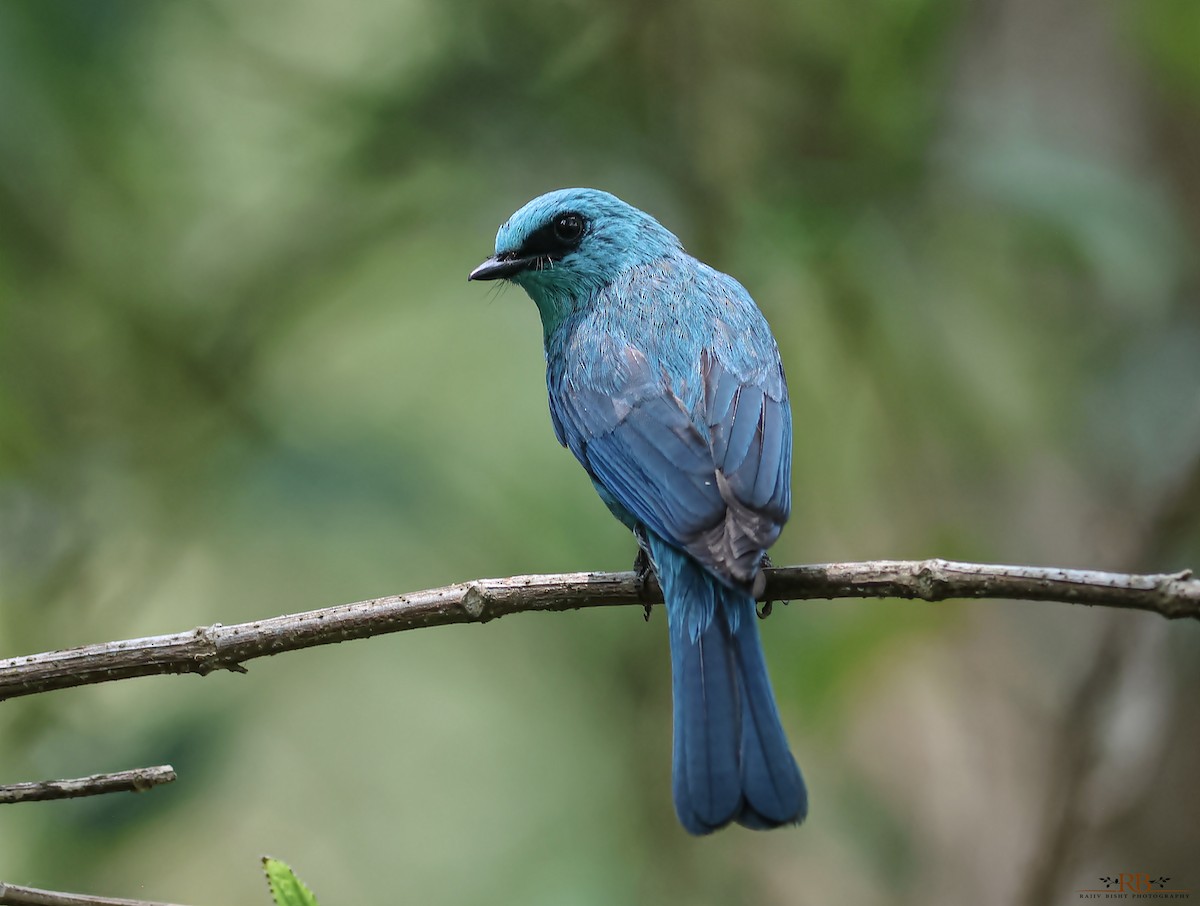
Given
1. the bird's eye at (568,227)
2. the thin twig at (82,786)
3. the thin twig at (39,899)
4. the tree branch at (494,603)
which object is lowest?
the thin twig at (39,899)

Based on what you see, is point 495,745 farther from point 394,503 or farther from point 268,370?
point 268,370

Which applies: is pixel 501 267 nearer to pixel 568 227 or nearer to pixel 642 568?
pixel 568 227

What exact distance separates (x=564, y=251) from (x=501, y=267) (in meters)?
0.23

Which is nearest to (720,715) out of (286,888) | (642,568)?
(642,568)

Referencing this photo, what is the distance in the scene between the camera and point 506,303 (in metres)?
5.05

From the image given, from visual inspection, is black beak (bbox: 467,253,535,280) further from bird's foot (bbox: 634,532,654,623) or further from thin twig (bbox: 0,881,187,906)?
thin twig (bbox: 0,881,187,906)

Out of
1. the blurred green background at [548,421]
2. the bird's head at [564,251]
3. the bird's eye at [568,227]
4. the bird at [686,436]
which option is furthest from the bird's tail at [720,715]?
the bird's eye at [568,227]

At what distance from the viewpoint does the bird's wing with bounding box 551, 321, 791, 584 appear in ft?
10.8

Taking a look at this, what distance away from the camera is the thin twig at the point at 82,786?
233 cm

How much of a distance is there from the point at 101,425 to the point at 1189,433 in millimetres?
3953

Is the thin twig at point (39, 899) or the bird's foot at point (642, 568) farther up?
the bird's foot at point (642, 568)

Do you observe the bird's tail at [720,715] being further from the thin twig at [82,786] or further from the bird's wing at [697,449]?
the thin twig at [82,786]

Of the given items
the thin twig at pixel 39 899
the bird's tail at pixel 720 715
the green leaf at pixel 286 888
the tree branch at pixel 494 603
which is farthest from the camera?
the bird's tail at pixel 720 715

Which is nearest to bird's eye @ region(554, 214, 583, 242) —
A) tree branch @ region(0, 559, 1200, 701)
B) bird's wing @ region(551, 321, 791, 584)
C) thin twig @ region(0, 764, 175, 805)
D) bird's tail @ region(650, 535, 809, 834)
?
bird's wing @ region(551, 321, 791, 584)
